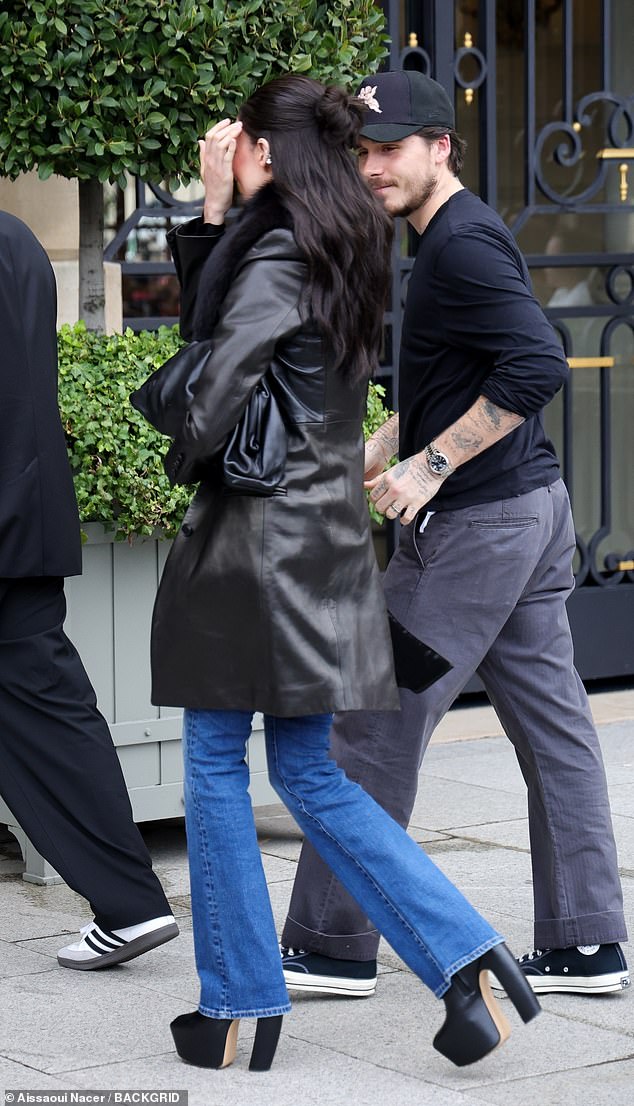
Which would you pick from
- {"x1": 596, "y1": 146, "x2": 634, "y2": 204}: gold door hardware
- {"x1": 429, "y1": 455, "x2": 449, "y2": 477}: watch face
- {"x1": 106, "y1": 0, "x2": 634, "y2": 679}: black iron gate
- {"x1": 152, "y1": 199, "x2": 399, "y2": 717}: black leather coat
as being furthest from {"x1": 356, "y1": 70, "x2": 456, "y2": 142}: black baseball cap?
{"x1": 596, "y1": 146, "x2": 634, "y2": 204}: gold door hardware

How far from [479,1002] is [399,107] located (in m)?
1.80

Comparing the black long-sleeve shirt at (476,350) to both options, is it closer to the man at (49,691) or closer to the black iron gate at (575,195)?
the man at (49,691)

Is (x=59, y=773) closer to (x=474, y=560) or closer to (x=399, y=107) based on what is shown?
(x=474, y=560)

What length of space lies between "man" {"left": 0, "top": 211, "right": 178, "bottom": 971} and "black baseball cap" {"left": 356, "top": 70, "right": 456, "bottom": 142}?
2.68 ft

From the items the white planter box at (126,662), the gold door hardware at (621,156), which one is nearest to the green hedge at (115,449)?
the white planter box at (126,662)

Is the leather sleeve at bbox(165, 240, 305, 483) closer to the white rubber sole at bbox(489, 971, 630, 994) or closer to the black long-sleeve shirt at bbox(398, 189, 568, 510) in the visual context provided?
the black long-sleeve shirt at bbox(398, 189, 568, 510)

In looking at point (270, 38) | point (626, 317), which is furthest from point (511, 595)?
point (626, 317)

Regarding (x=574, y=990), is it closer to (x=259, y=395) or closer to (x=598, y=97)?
(x=259, y=395)

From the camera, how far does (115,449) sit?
175 inches

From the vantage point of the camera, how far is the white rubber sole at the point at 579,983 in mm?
3840

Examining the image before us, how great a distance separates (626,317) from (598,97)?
889 millimetres

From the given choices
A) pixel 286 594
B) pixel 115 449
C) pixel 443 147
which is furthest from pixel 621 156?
pixel 286 594

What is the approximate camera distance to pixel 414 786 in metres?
3.78

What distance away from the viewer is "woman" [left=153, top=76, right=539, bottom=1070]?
3238mm
